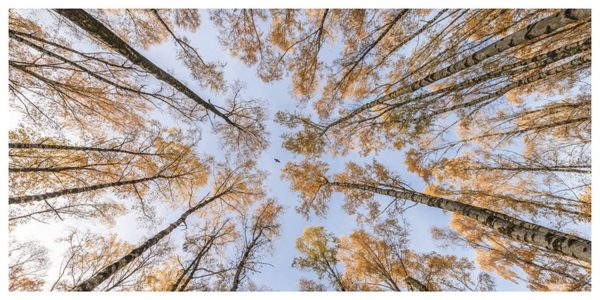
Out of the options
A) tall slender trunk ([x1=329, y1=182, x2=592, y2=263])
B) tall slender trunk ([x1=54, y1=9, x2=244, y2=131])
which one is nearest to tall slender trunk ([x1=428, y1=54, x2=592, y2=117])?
tall slender trunk ([x1=329, y1=182, x2=592, y2=263])

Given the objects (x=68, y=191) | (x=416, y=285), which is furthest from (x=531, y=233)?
(x=68, y=191)

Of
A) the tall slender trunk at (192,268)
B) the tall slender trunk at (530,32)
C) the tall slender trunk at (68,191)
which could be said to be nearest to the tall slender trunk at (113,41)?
the tall slender trunk at (68,191)

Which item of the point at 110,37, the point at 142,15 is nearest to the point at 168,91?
the point at 142,15

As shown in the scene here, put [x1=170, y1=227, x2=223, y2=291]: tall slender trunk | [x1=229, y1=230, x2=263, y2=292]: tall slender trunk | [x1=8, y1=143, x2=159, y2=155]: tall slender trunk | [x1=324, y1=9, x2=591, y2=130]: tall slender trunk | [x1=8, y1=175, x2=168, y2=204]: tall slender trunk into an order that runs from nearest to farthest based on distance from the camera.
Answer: [x1=324, y1=9, x2=591, y2=130]: tall slender trunk
[x1=8, y1=175, x2=168, y2=204]: tall slender trunk
[x1=8, y1=143, x2=159, y2=155]: tall slender trunk
[x1=170, y1=227, x2=223, y2=291]: tall slender trunk
[x1=229, y1=230, x2=263, y2=292]: tall slender trunk

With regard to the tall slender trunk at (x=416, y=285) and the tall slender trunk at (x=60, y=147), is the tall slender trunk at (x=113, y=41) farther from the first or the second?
the tall slender trunk at (x=416, y=285)

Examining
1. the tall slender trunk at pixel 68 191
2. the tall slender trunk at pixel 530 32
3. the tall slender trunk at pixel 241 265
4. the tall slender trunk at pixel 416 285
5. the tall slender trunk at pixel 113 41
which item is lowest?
the tall slender trunk at pixel 416 285

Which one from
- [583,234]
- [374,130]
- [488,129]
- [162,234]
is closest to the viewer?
[583,234]

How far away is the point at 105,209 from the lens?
18.4 ft

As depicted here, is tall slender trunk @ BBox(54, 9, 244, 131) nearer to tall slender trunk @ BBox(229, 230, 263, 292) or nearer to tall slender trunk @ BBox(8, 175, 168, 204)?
tall slender trunk @ BBox(8, 175, 168, 204)

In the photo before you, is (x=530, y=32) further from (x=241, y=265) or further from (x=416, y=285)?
(x=241, y=265)

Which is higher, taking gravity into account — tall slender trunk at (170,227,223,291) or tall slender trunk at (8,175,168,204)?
tall slender trunk at (8,175,168,204)

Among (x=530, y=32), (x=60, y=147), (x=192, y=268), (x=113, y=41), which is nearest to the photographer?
(x=530, y=32)

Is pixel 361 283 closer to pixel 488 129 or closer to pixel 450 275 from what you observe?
pixel 450 275
